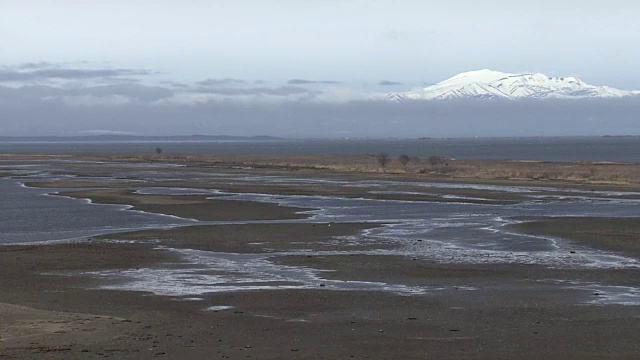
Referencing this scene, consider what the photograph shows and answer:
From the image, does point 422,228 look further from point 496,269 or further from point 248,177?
point 248,177

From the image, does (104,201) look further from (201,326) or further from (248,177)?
(201,326)

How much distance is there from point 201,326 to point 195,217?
24849 mm

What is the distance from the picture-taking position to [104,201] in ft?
170

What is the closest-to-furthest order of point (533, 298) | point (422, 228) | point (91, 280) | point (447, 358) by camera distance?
1. point (447, 358)
2. point (533, 298)
3. point (91, 280)
4. point (422, 228)

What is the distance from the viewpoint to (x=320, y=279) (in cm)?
2348

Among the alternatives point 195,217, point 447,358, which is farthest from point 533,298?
point 195,217

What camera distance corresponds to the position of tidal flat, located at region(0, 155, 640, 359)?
16.1 m

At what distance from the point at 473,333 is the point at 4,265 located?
1450 cm

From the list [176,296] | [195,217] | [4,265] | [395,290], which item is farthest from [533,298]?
[195,217]

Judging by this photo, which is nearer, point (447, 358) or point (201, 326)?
Result: point (447, 358)

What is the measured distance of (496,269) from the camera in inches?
993

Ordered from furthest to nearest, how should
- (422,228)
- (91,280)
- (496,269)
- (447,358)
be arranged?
(422,228) < (496,269) < (91,280) < (447,358)

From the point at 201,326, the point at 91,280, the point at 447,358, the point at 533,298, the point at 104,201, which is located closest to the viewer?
the point at 447,358

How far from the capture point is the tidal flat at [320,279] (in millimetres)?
16062
